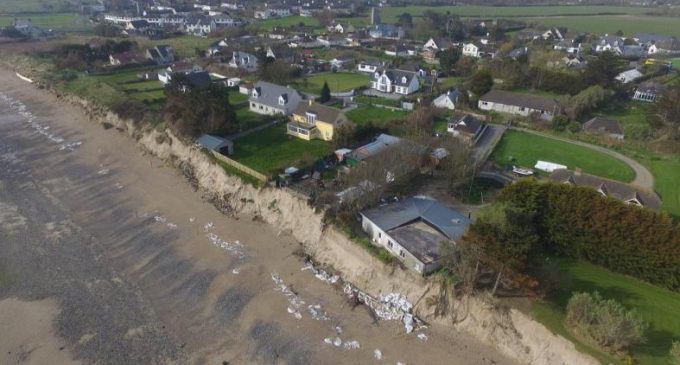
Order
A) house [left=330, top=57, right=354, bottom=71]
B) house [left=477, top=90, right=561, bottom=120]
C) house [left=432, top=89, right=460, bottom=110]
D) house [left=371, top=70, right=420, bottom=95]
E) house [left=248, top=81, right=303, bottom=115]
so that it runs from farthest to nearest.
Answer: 1. house [left=330, top=57, right=354, bottom=71]
2. house [left=371, top=70, right=420, bottom=95]
3. house [left=432, top=89, right=460, bottom=110]
4. house [left=477, top=90, right=561, bottom=120]
5. house [left=248, top=81, right=303, bottom=115]

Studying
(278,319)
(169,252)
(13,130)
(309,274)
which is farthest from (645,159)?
(13,130)

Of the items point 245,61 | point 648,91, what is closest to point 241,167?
point 245,61

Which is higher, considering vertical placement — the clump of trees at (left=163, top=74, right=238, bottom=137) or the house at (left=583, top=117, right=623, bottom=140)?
the clump of trees at (left=163, top=74, right=238, bottom=137)

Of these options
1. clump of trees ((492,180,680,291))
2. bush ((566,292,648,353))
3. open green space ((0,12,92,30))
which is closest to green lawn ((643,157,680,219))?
clump of trees ((492,180,680,291))

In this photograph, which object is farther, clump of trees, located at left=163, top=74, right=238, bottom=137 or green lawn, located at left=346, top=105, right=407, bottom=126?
green lawn, located at left=346, top=105, right=407, bottom=126

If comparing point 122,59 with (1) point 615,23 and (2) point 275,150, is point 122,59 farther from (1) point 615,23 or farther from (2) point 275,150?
(1) point 615,23

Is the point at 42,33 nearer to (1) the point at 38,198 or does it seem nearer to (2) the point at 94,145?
(2) the point at 94,145

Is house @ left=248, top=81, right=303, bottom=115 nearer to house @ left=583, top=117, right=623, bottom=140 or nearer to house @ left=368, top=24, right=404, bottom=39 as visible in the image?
house @ left=583, top=117, right=623, bottom=140
